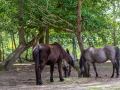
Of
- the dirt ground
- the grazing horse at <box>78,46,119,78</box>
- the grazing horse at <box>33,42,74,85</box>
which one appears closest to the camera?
the dirt ground

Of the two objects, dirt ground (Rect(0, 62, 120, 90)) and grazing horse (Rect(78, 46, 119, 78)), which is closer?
dirt ground (Rect(0, 62, 120, 90))

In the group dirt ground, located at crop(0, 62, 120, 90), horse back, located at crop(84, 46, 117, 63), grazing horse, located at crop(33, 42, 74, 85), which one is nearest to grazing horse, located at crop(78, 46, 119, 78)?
horse back, located at crop(84, 46, 117, 63)

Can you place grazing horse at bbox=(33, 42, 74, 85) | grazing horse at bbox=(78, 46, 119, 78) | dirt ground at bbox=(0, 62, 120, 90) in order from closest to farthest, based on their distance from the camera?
dirt ground at bbox=(0, 62, 120, 90) < grazing horse at bbox=(33, 42, 74, 85) < grazing horse at bbox=(78, 46, 119, 78)

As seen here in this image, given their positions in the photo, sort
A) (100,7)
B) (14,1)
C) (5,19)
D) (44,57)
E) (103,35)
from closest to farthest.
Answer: (44,57), (5,19), (14,1), (100,7), (103,35)

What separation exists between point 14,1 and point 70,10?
15.7 ft

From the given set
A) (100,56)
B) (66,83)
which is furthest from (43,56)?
(100,56)

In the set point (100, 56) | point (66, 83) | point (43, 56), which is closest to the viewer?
point (43, 56)

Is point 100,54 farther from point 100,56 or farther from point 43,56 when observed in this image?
point 43,56

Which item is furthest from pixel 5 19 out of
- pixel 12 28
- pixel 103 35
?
pixel 103 35

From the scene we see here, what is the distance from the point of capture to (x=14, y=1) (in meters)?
14.1

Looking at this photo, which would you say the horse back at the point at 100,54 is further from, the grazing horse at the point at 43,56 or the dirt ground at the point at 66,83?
the grazing horse at the point at 43,56

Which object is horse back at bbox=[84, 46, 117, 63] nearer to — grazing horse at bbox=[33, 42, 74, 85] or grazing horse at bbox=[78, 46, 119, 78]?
grazing horse at bbox=[78, 46, 119, 78]

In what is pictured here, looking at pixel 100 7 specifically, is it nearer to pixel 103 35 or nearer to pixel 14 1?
pixel 103 35

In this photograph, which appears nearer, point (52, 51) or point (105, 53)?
point (52, 51)
